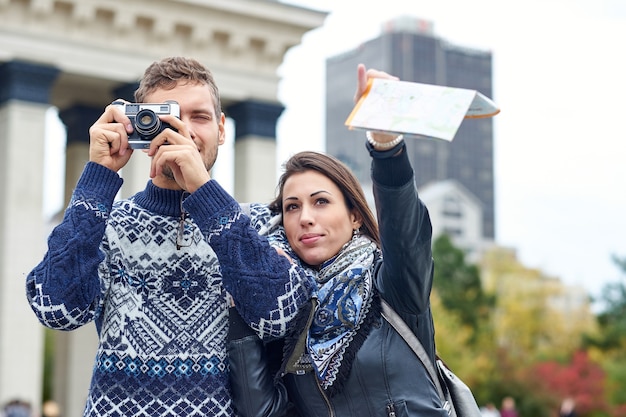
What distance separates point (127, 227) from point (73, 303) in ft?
1.34

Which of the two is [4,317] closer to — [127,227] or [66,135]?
[66,135]

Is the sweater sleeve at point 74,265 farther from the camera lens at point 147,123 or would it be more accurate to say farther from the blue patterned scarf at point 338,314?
the blue patterned scarf at point 338,314

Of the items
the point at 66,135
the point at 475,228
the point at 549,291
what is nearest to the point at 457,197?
the point at 475,228

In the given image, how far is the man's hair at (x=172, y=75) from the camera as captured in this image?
4.12 m

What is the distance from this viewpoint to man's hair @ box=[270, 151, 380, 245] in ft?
14.2

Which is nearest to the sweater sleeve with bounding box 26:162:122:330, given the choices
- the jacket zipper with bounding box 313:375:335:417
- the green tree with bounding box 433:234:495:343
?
the jacket zipper with bounding box 313:375:335:417

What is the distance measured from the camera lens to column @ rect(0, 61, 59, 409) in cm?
1884

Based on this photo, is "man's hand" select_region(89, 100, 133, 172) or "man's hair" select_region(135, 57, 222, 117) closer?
"man's hand" select_region(89, 100, 133, 172)

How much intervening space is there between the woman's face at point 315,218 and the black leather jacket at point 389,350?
283 millimetres

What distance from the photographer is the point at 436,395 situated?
397cm

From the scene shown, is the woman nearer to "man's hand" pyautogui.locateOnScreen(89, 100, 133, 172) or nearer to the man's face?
the man's face

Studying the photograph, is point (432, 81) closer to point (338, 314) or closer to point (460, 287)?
point (460, 287)

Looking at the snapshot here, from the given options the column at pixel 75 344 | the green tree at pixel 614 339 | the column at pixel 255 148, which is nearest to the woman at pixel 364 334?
the column at pixel 255 148

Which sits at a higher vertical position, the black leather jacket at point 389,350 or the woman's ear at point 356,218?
the woman's ear at point 356,218
